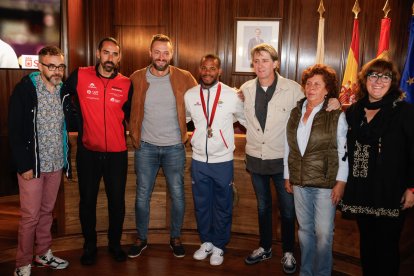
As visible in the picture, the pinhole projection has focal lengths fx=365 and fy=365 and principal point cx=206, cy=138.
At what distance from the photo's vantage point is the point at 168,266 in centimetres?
288

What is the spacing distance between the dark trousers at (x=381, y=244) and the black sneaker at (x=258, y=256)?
886 mm

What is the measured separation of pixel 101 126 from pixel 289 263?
5.69 feet

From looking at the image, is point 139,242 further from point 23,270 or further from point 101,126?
point 101,126

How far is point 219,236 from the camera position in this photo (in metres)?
2.90

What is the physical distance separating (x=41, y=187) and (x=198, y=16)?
3981mm

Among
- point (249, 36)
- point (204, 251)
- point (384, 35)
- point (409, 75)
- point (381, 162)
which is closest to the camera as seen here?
point (381, 162)

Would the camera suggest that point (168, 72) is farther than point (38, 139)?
Yes

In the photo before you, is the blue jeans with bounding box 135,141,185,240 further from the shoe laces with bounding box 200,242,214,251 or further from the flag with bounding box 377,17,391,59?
the flag with bounding box 377,17,391,59

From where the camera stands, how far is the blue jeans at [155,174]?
2.84 meters

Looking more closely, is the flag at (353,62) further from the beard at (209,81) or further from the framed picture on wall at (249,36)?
the beard at (209,81)

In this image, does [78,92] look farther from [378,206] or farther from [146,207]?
[378,206]

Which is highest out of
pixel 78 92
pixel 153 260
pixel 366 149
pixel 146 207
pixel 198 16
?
pixel 198 16

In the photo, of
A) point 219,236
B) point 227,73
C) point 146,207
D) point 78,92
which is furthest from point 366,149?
point 227,73

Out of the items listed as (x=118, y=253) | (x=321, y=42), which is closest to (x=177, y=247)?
(x=118, y=253)
